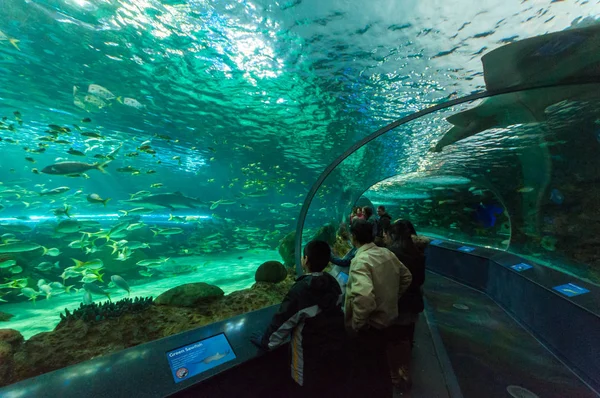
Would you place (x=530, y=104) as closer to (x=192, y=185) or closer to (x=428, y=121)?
(x=428, y=121)

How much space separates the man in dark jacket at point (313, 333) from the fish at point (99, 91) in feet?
38.7

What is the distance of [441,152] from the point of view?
961 cm

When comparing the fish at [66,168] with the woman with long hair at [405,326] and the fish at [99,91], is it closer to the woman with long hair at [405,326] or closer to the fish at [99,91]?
the fish at [99,91]

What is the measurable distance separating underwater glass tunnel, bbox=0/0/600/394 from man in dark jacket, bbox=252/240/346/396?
2.39 meters

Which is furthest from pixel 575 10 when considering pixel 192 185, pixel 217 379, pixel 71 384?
pixel 192 185

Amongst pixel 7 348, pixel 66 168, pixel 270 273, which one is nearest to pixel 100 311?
pixel 7 348

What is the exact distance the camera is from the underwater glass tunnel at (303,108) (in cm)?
341

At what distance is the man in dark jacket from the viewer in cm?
214

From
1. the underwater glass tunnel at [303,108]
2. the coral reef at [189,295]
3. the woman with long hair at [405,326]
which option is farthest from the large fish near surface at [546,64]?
the coral reef at [189,295]

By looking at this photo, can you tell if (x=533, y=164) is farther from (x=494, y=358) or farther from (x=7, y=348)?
(x=7, y=348)

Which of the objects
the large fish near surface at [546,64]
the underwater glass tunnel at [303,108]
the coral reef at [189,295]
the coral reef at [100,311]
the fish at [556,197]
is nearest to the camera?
the large fish near surface at [546,64]

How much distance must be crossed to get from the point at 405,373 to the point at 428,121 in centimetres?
640

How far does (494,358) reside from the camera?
3703 millimetres

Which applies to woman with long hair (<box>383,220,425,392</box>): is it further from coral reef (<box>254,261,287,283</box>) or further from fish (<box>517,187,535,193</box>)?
fish (<box>517,187,535,193</box>)
